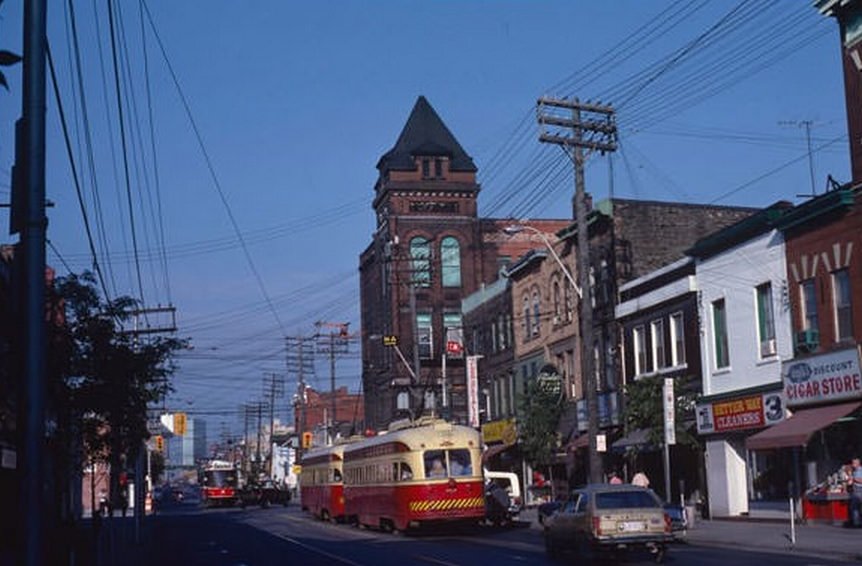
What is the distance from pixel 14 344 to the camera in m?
9.45

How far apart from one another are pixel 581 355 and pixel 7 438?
2878 centimetres

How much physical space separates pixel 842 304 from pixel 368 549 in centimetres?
1421

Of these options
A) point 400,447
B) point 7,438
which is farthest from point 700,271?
point 7,438

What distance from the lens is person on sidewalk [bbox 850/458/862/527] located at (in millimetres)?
29938

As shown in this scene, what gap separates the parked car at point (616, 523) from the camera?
23422 mm

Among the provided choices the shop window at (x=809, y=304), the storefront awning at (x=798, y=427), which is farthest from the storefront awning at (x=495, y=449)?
the shop window at (x=809, y=304)

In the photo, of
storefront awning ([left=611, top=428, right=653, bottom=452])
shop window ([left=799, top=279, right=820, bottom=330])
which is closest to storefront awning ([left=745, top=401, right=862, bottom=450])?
shop window ([left=799, top=279, right=820, bottom=330])

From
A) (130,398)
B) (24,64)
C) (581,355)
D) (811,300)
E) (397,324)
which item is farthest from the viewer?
(397,324)

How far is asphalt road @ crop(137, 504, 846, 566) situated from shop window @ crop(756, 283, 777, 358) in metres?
8.72

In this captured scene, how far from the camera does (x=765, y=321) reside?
3694 cm

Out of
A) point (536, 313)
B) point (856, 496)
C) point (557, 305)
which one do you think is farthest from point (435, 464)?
point (536, 313)

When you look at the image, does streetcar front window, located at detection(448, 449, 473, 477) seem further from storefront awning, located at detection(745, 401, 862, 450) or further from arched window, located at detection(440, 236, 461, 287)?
arched window, located at detection(440, 236, 461, 287)

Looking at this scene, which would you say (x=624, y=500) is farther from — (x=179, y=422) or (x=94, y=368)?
(x=179, y=422)

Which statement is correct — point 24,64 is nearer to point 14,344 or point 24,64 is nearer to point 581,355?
point 14,344
